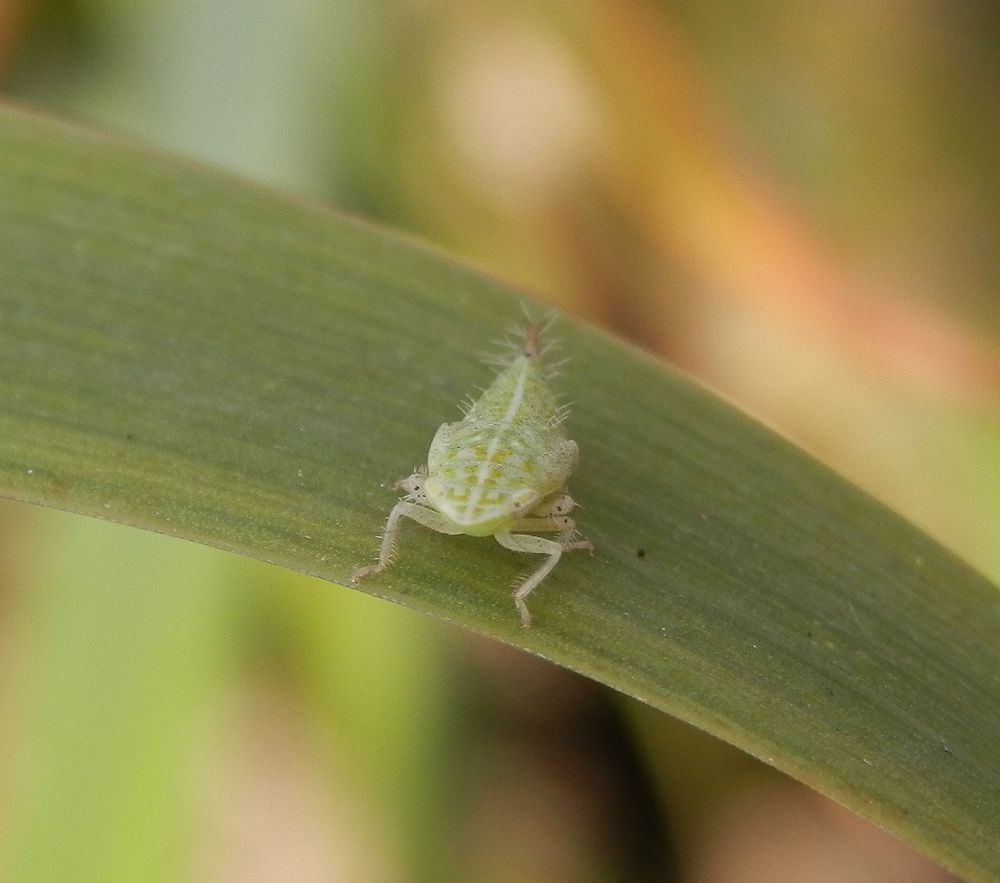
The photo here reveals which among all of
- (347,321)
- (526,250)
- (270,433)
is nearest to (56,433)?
(270,433)

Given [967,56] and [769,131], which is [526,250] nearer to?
[769,131]

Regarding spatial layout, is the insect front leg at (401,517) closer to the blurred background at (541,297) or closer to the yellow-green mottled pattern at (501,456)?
the yellow-green mottled pattern at (501,456)

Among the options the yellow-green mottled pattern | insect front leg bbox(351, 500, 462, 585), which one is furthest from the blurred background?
insect front leg bbox(351, 500, 462, 585)

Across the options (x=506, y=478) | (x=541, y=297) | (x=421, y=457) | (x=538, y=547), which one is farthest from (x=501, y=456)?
(x=541, y=297)

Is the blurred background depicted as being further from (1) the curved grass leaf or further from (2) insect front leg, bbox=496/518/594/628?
(2) insect front leg, bbox=496/518/594/628

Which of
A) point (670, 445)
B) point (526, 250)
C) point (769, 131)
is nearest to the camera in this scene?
point (670, 445)

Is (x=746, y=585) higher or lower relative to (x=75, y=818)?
higher

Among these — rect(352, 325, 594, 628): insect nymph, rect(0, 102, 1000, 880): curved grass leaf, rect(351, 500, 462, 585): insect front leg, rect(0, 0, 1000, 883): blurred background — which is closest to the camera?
rect(0, 102, 1000, 880): curved grass leaf

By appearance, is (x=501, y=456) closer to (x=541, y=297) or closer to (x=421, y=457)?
(x=421, y=457)
